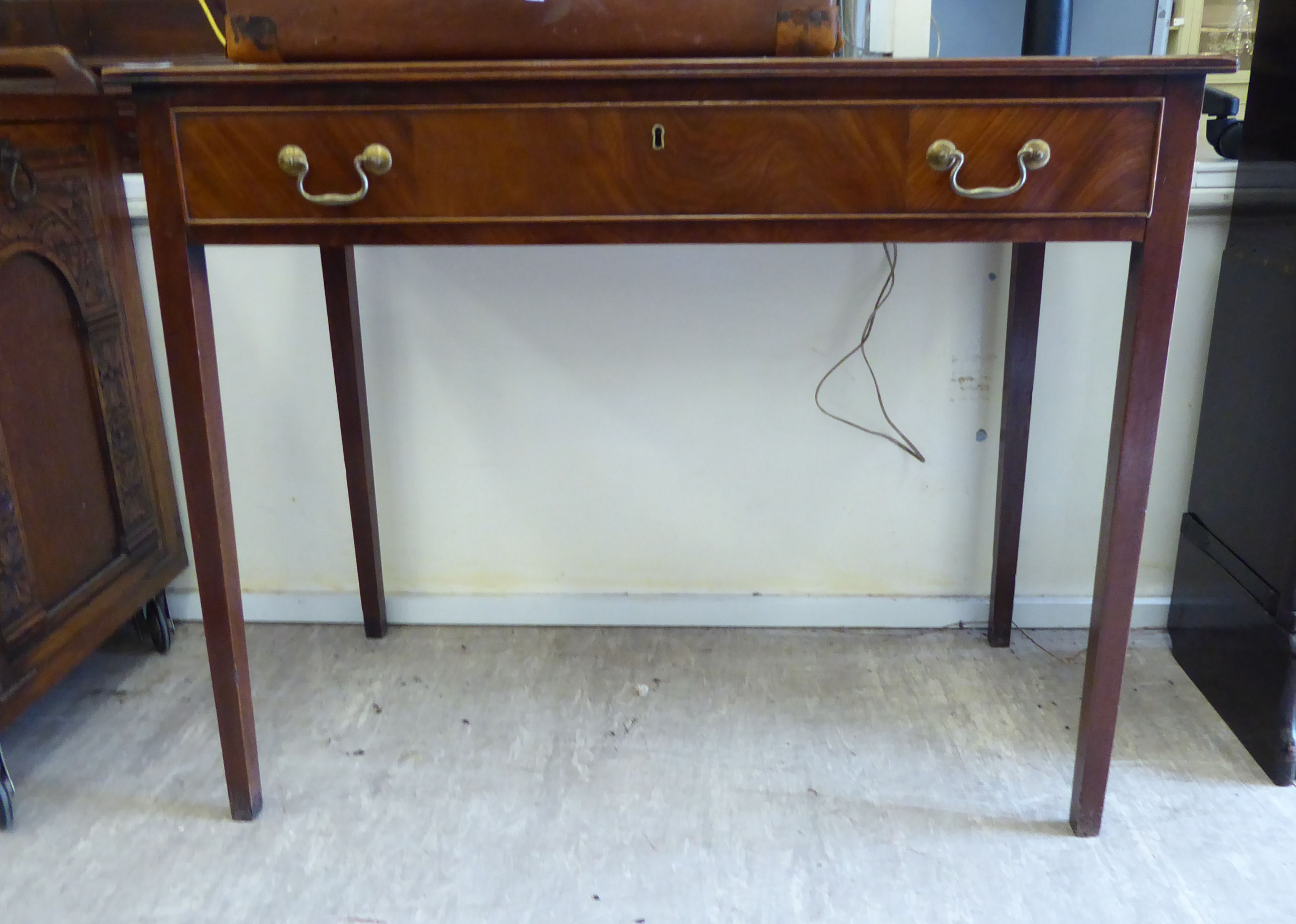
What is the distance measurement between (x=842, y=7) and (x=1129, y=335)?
0.60 m

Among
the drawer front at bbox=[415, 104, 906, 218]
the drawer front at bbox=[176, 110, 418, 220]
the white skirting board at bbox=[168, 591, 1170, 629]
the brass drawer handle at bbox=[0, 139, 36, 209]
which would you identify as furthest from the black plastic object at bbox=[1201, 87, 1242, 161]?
the brass drawer handle at bbox=[0, 139, 36, 209]

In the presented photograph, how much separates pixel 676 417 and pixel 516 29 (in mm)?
642

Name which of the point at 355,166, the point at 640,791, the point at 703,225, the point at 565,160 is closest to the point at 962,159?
the point at 703,225

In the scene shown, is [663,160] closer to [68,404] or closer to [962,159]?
[962,159]

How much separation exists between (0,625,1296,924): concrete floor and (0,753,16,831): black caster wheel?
28 millimetres

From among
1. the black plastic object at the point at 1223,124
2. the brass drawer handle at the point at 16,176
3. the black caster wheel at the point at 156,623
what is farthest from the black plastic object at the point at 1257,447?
the black caster wheel at the point at 156,623

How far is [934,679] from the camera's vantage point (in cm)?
131

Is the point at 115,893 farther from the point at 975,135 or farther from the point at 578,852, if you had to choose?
the point at 975,135

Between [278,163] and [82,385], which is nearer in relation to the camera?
[278,163]

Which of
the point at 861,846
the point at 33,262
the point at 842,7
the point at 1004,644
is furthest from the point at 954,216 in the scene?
the point at 33,262

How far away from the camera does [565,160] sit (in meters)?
0.84

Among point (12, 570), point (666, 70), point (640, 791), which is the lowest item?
point (640, 791)

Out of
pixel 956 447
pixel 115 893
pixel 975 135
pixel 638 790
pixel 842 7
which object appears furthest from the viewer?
pixel 956 447

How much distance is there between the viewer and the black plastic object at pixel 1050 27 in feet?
3.14
